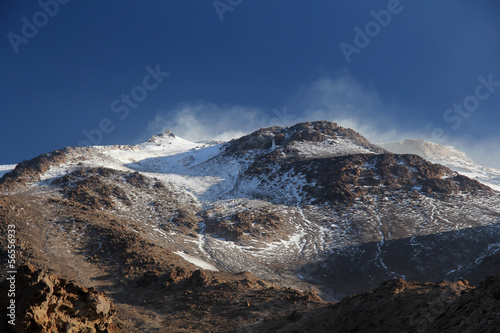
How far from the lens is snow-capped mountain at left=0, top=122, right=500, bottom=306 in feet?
106

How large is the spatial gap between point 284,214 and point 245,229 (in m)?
A: 8.60

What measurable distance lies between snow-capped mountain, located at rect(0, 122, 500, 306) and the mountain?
0.21 m

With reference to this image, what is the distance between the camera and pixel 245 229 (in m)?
43.4

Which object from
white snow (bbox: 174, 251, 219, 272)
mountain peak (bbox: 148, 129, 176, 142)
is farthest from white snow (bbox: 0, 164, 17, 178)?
white snow (bbox: 174, 251, 219, 272)

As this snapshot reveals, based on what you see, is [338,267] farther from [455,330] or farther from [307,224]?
[455,330]

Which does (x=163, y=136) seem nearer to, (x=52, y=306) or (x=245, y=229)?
(x=245, y=229)

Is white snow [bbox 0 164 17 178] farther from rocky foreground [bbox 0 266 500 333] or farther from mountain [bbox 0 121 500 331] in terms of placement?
rocky foreground [bbox 0 266 500 333]

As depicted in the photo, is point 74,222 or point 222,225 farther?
point 222,225

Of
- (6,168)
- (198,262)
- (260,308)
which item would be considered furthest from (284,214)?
(6,168)

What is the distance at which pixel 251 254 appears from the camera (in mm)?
37562

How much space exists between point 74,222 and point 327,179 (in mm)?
41652

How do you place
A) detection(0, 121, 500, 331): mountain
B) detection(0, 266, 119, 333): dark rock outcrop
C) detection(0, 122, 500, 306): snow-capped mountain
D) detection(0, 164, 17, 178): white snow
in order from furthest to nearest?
detection(0, 164, 17, 178): white snow, detection(0, 122, 500, 306): snow-capped mountain, detection(0, 121, 500, 331): mountain, detection(0, 266, 119, 333): dark rock outcrop

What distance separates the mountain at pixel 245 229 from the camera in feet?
65.7

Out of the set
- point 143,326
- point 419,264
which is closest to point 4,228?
point 143,326
